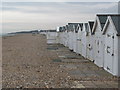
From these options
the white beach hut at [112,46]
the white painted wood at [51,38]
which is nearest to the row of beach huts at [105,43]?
the white beach hut at [112,46]

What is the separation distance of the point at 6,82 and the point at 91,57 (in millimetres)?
10347

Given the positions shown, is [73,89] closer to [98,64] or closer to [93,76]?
[93,76]

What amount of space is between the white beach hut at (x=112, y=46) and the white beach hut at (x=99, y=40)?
1081 mm

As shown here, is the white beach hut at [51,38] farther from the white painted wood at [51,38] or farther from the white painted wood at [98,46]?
the white painted wood at [98,46]

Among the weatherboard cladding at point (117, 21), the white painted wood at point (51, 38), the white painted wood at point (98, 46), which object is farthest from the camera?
the white painted wood at point (51, 38)

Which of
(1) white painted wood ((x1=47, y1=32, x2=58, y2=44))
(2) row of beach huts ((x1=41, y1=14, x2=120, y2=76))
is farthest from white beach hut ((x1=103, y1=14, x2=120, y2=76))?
(1) white painted wood ((x1=47, y1=32, x2=58, y2=44))

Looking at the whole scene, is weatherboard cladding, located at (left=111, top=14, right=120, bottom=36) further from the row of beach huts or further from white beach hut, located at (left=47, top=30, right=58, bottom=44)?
white beach hut, located at (left=47, top=30, right=58, bottom=44)

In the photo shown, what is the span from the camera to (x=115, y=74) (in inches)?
570

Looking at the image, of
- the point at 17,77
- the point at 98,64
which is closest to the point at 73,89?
the point at 17,77

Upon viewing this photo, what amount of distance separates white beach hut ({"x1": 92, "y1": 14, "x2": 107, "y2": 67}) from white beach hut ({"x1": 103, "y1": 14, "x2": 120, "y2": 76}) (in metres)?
1.08

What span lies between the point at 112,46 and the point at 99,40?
3702 mm

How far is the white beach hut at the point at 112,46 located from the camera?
1428 cm

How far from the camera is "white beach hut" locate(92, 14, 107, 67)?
704 inches


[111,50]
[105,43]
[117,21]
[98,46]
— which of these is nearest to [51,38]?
[98,46]
